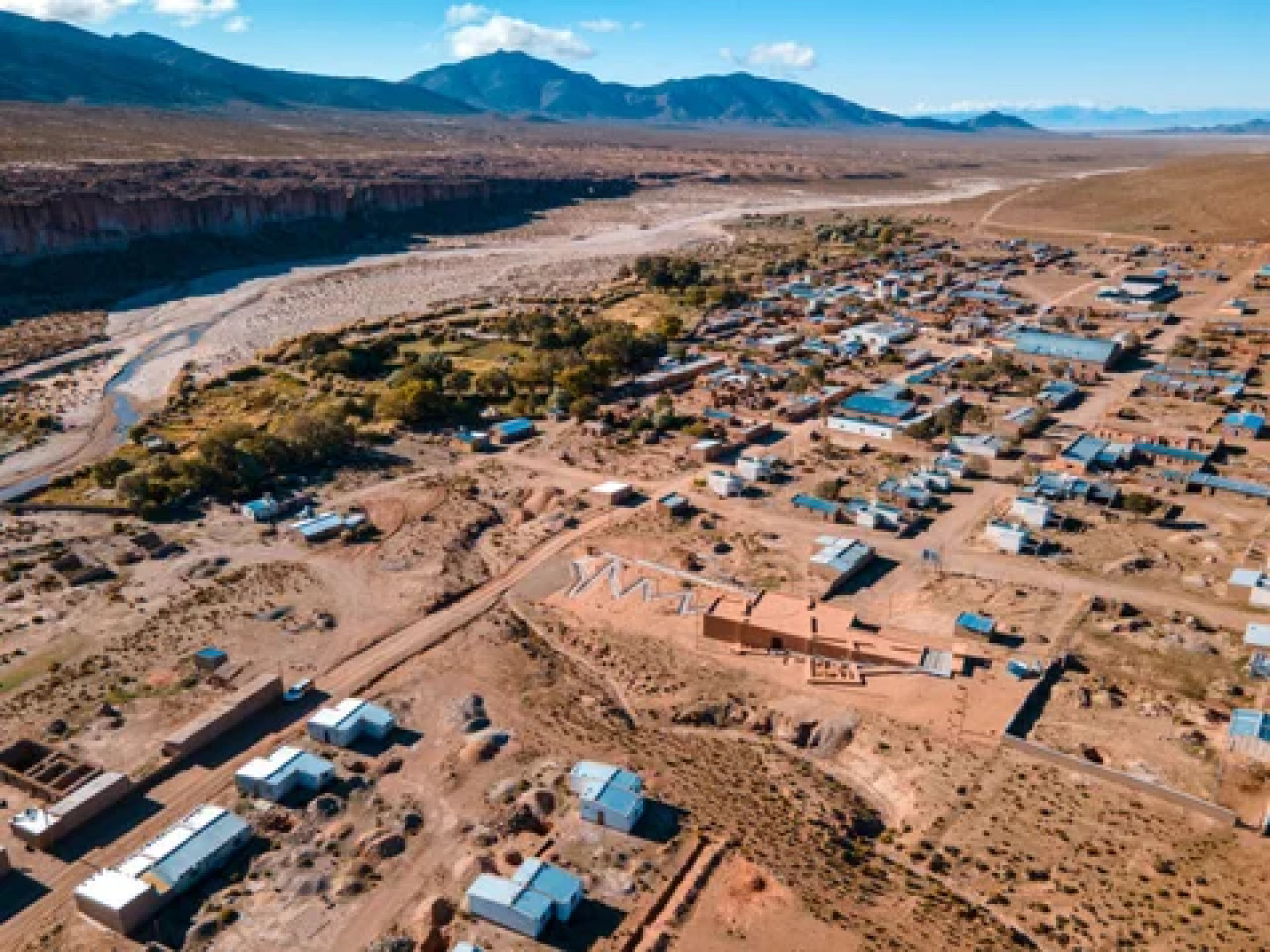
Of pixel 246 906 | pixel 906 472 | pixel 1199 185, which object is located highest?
pixel 1199 185

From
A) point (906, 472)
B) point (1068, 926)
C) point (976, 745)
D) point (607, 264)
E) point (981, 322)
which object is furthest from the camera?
point (607, 264)

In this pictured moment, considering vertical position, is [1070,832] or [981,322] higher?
[981,322]

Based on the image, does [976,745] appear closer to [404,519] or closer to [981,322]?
[404,519]

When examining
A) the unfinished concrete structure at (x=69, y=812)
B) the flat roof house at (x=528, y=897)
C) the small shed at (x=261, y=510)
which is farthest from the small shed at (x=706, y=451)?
the unfinished concrete structure at (x=69, y=812)

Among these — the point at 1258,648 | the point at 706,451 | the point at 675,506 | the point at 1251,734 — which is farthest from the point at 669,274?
the point at 1251,734

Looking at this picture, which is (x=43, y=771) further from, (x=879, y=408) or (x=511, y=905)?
(x=879, y=408)

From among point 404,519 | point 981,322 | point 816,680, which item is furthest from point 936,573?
point 981,322

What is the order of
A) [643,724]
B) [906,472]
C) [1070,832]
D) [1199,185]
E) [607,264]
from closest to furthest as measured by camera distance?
[1070,832] < [643,724] < [906,472] < [607,264] < [1199,185]
